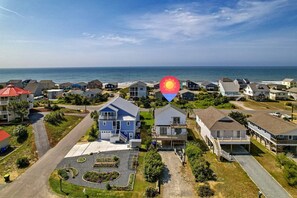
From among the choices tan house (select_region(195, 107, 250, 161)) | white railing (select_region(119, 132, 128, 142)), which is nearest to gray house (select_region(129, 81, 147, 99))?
white railing (select_region(119, 132, 128, 142))

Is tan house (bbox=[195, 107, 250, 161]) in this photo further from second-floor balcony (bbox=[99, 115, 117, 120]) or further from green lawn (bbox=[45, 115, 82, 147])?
green lawn (bbox=[45, 115, 82, 147])

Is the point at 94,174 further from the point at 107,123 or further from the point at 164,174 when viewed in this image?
the point at 107,123

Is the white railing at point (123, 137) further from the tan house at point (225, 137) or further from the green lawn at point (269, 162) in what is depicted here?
the green lawn at point (269, 162)

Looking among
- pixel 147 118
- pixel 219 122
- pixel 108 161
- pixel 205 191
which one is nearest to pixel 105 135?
pixel 108 161

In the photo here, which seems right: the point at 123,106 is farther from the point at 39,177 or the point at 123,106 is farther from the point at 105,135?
the point at 39,177

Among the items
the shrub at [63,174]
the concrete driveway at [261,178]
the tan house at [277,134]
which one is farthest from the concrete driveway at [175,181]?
the tan house at [277,134]
